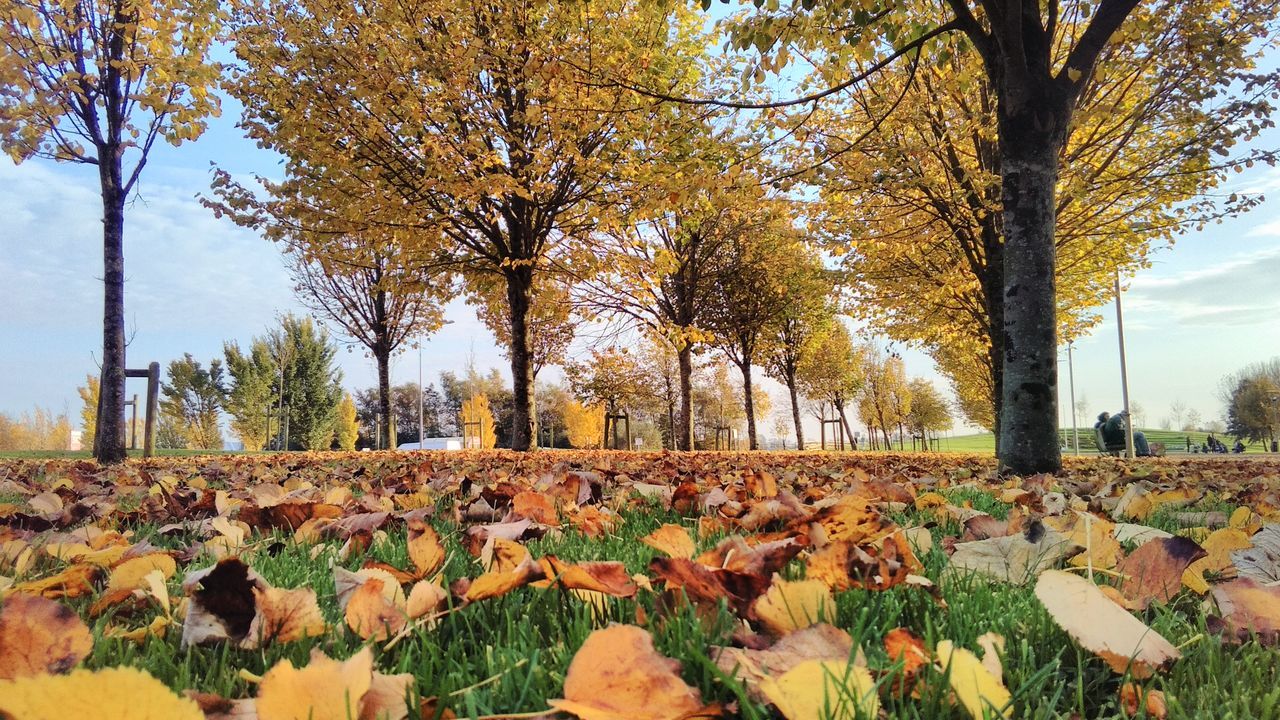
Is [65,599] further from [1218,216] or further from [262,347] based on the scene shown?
[262,347]

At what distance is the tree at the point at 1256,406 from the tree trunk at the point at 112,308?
6107cm

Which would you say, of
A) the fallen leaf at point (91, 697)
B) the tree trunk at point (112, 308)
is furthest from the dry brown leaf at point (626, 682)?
the tree trunk at point (112, 308)

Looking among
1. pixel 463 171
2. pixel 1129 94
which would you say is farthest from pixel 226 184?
pixel 1129 94

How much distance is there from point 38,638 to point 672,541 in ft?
2.97

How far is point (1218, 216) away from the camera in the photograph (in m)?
10.9

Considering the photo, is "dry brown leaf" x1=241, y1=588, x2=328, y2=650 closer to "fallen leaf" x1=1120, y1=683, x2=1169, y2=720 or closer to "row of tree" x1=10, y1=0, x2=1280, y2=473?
"fallen leaf" x1=1120, y1=683, x2=1169, y2=720

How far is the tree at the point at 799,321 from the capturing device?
17.6 metres

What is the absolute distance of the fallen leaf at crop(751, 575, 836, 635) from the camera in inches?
35.0

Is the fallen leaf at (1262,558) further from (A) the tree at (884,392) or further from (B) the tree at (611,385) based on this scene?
(A) the tree at (884,392)

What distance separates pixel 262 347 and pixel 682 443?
3266 centimetres

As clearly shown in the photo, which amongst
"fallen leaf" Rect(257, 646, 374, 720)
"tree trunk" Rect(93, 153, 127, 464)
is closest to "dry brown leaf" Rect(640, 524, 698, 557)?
"fallen leaf" Rect(257, 646, 374, 720)

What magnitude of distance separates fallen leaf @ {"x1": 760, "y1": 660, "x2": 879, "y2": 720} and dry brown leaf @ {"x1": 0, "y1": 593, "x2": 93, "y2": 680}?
778mm

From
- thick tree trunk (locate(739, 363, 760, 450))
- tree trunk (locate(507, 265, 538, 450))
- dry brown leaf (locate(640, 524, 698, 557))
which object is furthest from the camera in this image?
thick tree trunk (locate(739, 363, 760, 450))

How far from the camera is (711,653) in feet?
2.57
